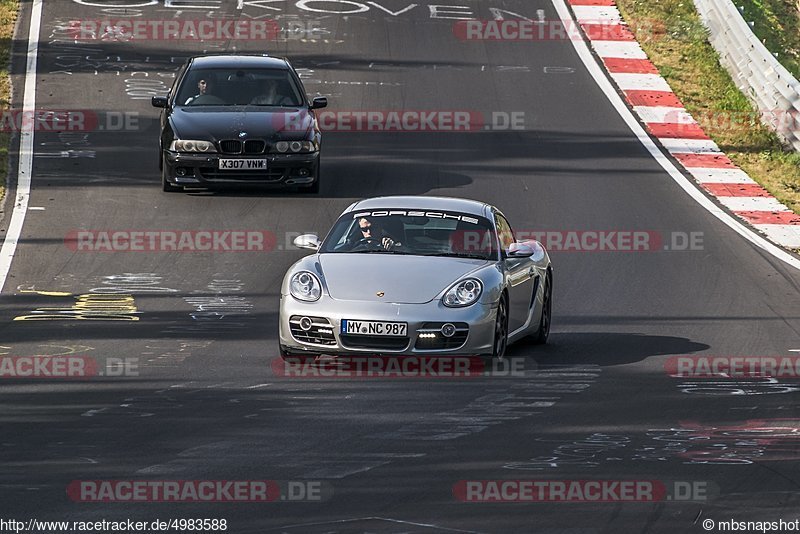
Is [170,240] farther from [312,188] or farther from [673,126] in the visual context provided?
[673,126]

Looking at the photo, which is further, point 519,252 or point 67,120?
point 67,120

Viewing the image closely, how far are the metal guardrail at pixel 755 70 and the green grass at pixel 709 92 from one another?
0.17m

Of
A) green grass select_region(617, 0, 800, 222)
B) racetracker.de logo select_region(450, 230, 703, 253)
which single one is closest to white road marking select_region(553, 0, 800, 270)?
racetracker.de logo select_region(450, 230, 703, 253)

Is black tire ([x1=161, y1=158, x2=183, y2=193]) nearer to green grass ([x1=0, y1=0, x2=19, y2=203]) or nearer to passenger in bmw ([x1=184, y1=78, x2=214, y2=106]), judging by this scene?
passenger in bmw ([x1=184, y1=78, x2=214, y2=106])

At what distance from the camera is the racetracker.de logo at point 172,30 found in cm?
2727

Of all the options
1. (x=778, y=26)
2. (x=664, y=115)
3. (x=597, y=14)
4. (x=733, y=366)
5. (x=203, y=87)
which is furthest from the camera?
(x=778, y=26)

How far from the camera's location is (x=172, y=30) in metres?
27.6

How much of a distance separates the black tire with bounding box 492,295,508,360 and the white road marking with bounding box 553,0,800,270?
6.31 m

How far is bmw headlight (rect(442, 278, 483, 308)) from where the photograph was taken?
1139 cm

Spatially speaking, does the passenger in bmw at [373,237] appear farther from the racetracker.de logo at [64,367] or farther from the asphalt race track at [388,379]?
the racetracker.de logo at [64,367]

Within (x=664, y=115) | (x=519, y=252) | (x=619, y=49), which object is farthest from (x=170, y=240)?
(x=619, y=49)

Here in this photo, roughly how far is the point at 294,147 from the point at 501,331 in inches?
311

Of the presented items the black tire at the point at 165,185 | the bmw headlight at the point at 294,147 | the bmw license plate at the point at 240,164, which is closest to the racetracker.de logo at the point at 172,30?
the black tire at the point at 165,185

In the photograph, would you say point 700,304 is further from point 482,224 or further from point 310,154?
point 310,154
